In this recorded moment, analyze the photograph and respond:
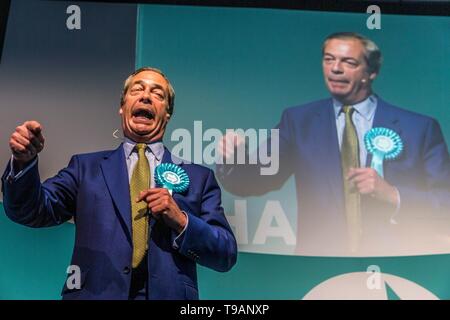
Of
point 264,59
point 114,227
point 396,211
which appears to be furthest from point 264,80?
point 114,227

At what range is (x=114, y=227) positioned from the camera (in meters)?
2.65

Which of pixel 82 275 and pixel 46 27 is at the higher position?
pixel 46 27

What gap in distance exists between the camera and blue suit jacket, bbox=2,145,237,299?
2.57 meters

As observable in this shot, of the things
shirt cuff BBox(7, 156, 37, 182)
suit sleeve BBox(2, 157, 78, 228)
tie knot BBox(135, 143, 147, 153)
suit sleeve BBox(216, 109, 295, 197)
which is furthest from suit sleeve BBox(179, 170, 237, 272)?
shirt cuff BBox(7, 156, 37, 182)

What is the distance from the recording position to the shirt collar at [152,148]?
2807mm

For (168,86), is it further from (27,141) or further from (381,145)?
(381,145)

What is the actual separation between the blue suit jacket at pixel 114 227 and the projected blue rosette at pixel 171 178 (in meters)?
0.03

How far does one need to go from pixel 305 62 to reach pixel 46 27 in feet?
3.50

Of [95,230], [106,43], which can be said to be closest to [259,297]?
[95,230]

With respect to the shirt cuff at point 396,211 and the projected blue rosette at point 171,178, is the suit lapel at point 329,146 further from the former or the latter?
the projected blue rosette at point 171,178

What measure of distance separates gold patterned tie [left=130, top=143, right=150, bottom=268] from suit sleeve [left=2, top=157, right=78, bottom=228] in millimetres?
219

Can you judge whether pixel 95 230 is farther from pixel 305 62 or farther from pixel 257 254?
pixel 305 62

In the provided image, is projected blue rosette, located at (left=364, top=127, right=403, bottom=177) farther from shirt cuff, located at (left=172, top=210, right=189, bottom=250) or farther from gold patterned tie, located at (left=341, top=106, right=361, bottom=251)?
shirt cuff, located at (left=172, top=210, right=189, bottom=250)

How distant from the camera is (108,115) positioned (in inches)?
118
